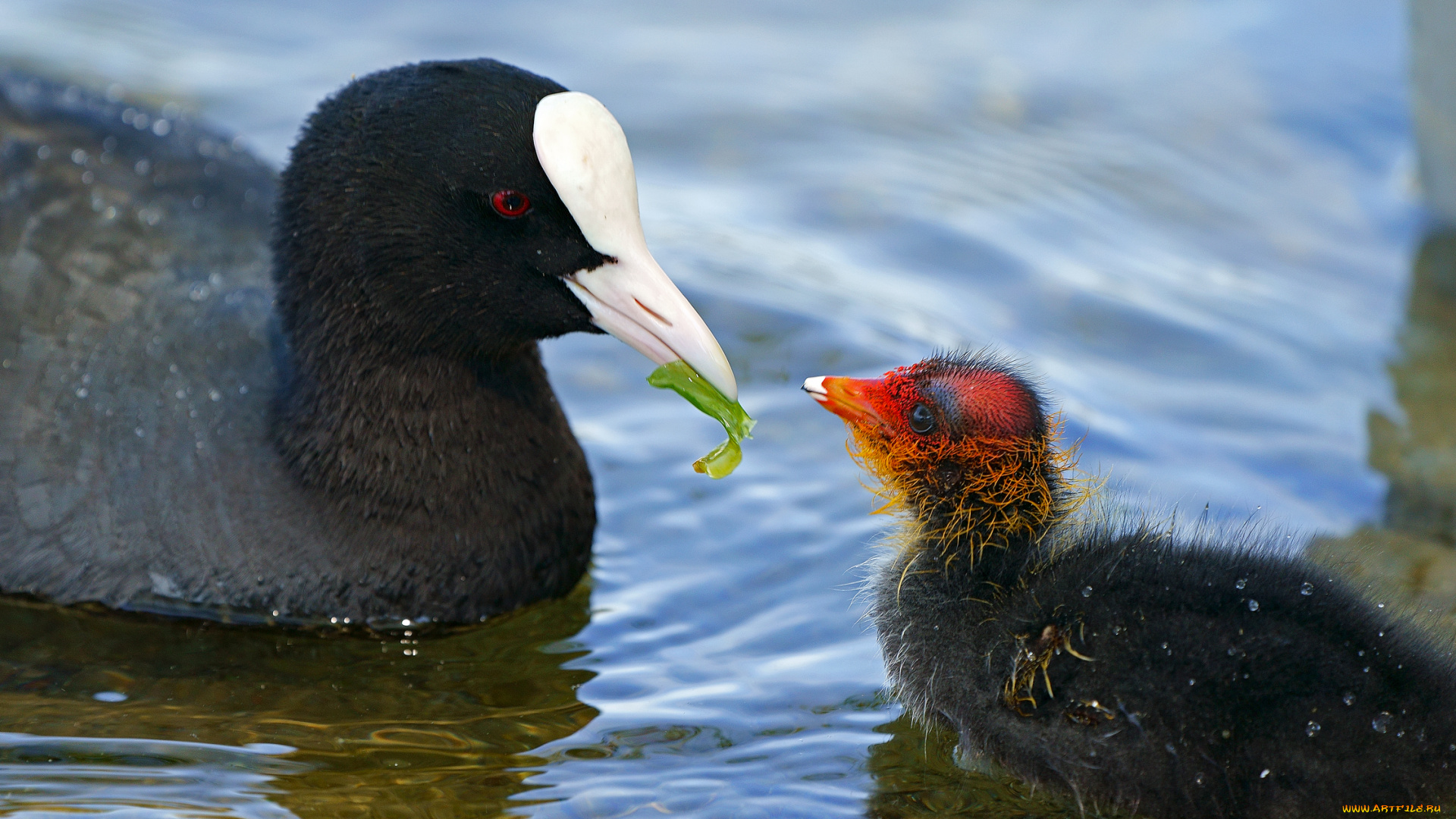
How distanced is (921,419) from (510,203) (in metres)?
1.00

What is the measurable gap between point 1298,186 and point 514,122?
4263 mm

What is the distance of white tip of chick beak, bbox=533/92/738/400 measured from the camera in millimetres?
3457

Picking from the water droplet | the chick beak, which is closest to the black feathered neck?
the chick beak

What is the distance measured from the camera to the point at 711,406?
357 cm

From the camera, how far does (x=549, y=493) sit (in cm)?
404

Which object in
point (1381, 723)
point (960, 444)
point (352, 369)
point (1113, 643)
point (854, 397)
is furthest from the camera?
point (352, 369)

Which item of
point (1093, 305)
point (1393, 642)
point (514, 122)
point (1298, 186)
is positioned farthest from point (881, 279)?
point (1393, 642)

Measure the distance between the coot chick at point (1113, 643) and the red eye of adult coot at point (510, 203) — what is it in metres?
0.73

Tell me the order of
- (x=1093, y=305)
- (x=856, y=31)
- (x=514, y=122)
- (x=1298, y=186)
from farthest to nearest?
(x=856, y=31), (x=1298, y=186), (x=1093, y=305), (x=514, y=122)

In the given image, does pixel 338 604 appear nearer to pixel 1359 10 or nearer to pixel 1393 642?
pixel 1393 642

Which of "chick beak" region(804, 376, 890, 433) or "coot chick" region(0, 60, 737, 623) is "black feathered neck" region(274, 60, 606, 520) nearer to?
"coot chick" region(0, 60, 737, 623)

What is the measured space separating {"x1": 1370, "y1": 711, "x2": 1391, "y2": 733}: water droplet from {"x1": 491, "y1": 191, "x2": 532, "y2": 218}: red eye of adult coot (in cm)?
197

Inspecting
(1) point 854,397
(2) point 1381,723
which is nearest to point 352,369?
(1) point 854,397

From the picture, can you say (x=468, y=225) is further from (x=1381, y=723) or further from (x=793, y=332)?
(x=1381, y=723)
